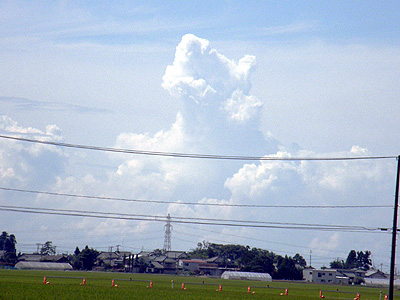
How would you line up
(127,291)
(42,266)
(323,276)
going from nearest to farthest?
(127,291) < (323,276) < (42,266)

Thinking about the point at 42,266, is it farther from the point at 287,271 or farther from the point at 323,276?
the point at 323,276

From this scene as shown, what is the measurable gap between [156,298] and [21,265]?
518 feet

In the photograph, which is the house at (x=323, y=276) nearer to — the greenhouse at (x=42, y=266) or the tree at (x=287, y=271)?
the tree at (x=287, y=271)

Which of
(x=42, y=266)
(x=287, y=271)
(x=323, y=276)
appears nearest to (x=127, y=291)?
(x=287, y=271)

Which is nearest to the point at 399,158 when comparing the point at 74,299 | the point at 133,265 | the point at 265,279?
the point at 74,299

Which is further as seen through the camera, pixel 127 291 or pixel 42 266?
pixel 42 266

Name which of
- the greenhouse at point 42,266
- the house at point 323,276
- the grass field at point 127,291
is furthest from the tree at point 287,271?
the grass field at point 127,291

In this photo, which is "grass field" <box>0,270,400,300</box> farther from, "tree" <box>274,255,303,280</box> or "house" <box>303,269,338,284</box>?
"house" <box>303,269,338,284</box>

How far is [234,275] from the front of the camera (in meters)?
163

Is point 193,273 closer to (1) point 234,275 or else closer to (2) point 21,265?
(1) point 234,275

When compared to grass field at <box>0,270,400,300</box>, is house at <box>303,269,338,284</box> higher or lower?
lower

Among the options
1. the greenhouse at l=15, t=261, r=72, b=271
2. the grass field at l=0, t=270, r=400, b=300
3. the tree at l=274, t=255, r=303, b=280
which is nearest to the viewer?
the grass field at l=0, t=270, r=400, b=300

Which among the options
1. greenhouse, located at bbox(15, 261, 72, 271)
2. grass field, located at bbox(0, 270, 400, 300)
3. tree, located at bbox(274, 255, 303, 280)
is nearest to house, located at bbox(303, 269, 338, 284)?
tree, located at bbox(274, 255, 303, 280)

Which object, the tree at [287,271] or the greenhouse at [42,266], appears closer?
the tree at [287,271]
